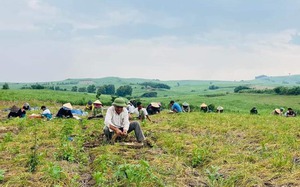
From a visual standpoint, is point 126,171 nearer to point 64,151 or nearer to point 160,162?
point 160,162

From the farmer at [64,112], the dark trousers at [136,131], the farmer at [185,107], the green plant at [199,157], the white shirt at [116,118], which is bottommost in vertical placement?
the farmer at [185,107]

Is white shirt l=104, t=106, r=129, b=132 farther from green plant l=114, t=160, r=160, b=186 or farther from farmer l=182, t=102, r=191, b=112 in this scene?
farmer l=182, t=102, r=191, b=112

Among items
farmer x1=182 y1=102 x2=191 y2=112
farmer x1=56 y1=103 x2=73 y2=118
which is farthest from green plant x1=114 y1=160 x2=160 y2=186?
farmer x1=182 y1=102 x2=191 y2=112

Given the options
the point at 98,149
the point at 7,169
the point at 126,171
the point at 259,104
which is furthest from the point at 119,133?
the point at 259,104

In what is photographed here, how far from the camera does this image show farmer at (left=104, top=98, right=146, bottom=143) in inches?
374

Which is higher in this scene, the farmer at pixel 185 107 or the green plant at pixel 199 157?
the green plant at pixel 199 157

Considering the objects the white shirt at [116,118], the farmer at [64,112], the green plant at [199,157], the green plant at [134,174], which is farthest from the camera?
the farmer at [64,112]

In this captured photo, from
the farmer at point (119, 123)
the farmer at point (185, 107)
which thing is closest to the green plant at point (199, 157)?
the farmer at point (119, 123)

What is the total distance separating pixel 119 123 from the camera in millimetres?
9789

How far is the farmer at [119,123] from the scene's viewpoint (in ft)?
31.2

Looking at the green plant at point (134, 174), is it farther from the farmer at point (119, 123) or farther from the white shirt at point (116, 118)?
the white shirt at point (116, 118)

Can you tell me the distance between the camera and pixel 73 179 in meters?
5.66

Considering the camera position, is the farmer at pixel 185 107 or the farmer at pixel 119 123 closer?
the farmer at pixel 119 123

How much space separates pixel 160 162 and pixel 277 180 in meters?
2.37
